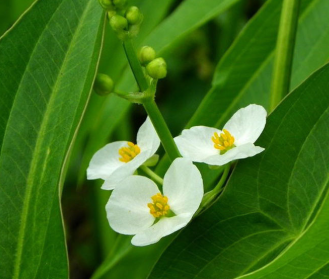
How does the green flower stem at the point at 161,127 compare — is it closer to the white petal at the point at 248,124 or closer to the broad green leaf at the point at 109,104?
the white petal at the point at 248,124

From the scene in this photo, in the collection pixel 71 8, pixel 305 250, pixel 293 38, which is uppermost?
pixel 71 8

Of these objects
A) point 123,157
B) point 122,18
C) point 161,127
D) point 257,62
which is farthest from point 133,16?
point 257,62

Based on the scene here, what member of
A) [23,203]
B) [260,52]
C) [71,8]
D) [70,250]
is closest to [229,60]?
[260,52]

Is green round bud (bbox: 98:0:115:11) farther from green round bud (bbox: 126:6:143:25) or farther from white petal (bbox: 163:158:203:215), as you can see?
white petal (bbox: 163:158:203:215)

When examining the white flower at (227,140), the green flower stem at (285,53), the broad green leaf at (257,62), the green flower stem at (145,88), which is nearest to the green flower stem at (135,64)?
the green flower stem at (145,88)

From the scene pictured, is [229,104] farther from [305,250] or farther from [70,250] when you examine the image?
[70,250]

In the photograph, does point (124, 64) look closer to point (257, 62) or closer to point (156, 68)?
point (257, 62)
